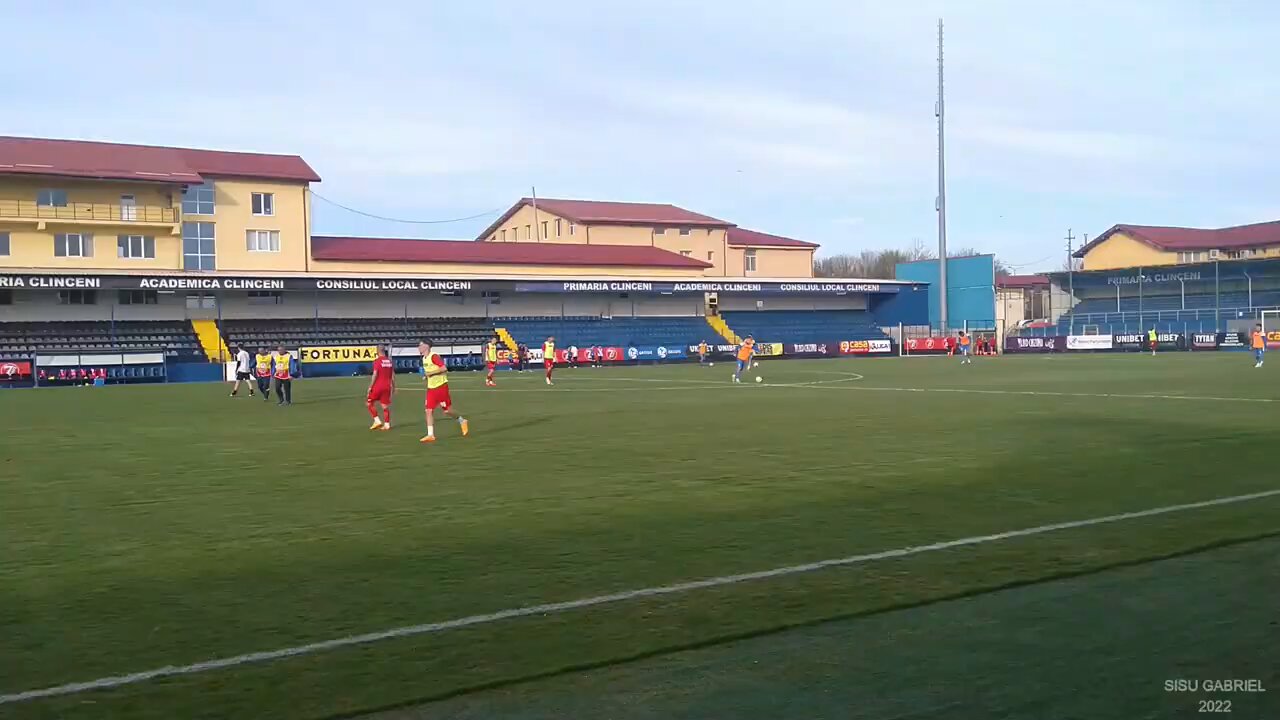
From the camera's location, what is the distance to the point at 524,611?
6.91 metres

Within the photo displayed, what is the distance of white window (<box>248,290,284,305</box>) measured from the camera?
59.5 m

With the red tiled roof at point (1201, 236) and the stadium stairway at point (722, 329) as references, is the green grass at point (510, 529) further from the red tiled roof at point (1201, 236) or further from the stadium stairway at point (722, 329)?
the red tiled roof at point (1201, 236)

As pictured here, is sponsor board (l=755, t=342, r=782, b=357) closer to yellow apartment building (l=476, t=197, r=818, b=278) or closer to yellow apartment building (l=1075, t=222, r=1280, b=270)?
yellow apartment building (l=476, t=197, r=818, b=278)

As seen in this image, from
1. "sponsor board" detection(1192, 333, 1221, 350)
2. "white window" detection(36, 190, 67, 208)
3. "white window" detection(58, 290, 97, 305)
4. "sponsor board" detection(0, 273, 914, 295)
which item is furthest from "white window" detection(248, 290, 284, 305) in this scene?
"sponsor board" detection(1192, 333, 1221, 350)

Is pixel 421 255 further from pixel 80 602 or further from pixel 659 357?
pixel 80 602

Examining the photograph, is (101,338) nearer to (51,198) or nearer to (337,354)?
(51,198)

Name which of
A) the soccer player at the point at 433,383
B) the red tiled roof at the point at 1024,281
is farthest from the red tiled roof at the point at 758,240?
the soccer player at the point at 433,383

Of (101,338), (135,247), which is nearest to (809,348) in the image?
(135,247)

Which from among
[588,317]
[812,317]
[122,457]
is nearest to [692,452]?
[122,457]

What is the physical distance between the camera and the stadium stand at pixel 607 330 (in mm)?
65500

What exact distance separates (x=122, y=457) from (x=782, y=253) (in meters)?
76.3

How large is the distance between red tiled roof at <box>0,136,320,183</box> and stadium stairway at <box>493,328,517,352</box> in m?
14.0

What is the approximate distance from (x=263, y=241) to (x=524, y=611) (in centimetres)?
6117

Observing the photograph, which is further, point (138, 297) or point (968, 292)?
point (968, 292)
